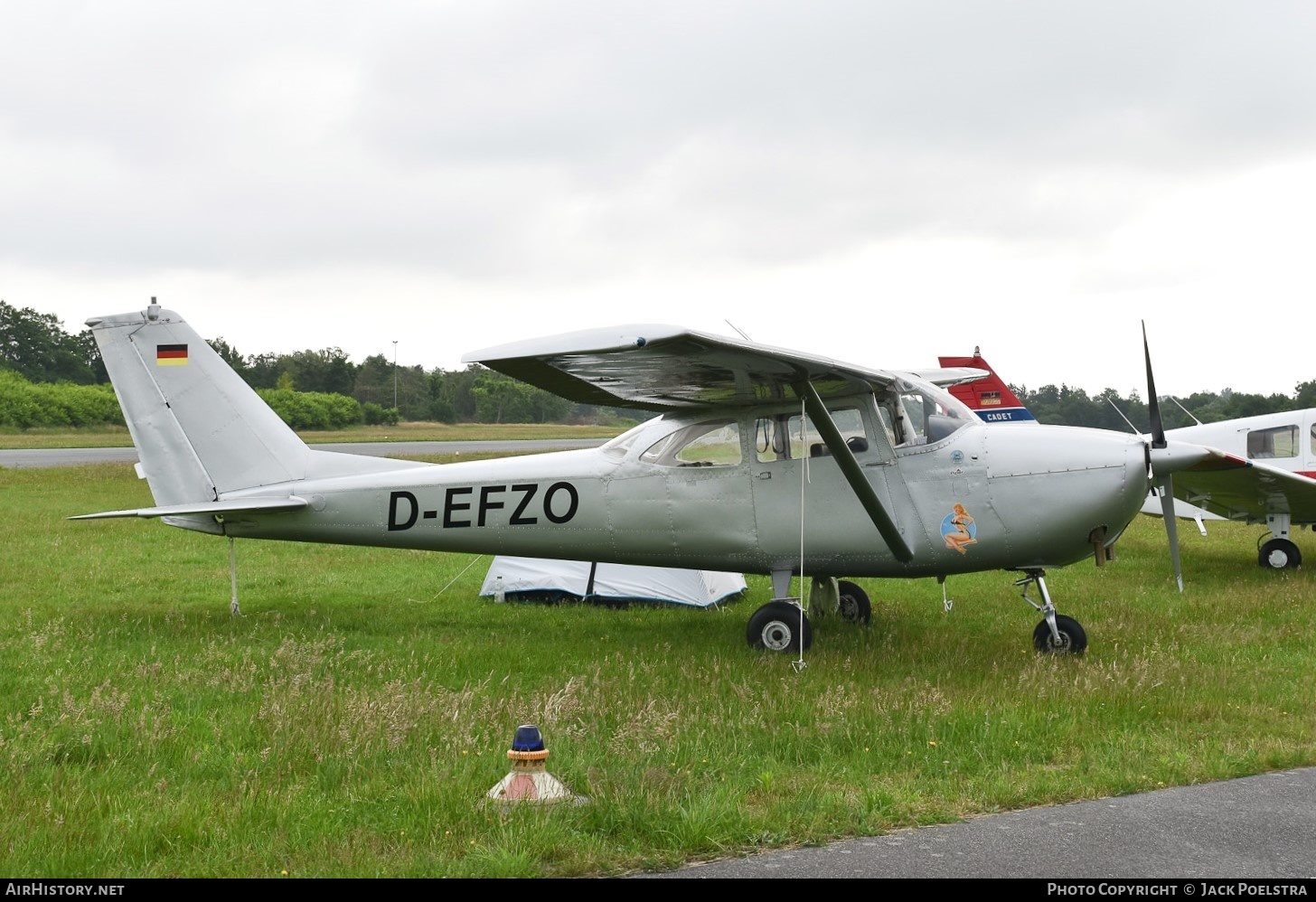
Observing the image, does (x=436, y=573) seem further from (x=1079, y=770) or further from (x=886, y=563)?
(x=1079, y=770)

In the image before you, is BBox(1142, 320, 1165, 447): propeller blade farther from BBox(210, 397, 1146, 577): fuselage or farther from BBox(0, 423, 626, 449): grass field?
BBox(0, 423, 626, 449): grass field

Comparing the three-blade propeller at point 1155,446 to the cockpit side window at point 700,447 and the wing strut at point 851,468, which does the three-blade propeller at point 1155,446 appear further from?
the cockpit side window at point 700,447

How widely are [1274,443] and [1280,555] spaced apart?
293 cm

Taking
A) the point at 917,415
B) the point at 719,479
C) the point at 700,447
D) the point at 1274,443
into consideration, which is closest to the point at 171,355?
the point at 700,447

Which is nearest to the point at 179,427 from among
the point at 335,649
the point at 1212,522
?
the point at 335,649

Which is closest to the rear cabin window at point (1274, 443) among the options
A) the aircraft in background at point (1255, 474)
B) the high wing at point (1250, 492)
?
the aircraft in background at point (1255, 474)

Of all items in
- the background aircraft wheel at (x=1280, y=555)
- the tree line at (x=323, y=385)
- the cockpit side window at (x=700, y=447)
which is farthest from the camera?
the tree line at (x=323, y=385)

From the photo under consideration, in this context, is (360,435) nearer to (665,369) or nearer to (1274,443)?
(1274,443)

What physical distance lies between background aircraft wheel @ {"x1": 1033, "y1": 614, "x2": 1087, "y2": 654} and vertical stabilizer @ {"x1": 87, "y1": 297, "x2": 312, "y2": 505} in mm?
6965

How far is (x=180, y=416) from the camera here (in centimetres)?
1030

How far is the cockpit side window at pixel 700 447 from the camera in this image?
31.1 ft

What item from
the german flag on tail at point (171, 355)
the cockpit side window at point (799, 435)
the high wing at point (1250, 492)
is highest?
the german flag on tail at point (171, 355)

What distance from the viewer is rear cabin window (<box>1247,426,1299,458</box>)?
1695cm

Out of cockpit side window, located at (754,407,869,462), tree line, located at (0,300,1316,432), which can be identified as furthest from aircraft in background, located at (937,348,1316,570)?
tree line, located at (0,300,1316,432)
